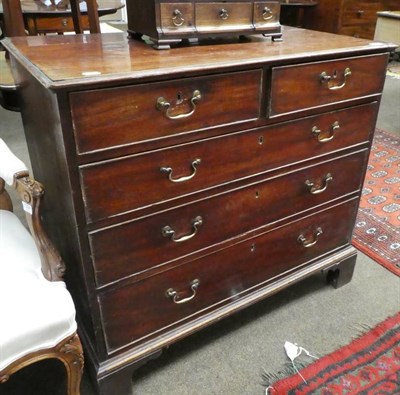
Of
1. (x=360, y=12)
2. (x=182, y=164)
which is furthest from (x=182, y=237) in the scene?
(x=360, y=12)

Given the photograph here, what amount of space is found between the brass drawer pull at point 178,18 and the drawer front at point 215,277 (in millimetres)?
612

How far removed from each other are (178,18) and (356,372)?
1.13m

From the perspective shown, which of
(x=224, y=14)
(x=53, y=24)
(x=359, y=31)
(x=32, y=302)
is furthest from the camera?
(x=359, y=31)

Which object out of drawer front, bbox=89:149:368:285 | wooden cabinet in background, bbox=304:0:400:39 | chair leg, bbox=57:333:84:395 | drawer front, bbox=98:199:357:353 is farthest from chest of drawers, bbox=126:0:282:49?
wooden cabinet in background, bbox=304:0:400:39

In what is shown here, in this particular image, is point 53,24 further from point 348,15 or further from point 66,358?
point 348,15

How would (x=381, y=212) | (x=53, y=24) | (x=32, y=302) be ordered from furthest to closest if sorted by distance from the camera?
(x=53, y=24) → (x=381, y=212) → (x=32, y=302)

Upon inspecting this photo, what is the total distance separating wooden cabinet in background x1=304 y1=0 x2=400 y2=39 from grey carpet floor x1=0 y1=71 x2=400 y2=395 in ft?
11.4

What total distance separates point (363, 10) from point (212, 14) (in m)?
4.15

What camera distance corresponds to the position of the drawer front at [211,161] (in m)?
0.87

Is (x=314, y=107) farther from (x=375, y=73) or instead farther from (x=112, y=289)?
(x=112, y=289)

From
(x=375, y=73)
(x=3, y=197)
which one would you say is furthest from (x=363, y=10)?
(x=3, y=197)

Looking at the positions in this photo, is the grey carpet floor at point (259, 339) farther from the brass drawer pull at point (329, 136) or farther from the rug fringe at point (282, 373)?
the brass drawer pull at point (329, 136)

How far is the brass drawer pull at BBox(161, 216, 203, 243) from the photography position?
3.29ft

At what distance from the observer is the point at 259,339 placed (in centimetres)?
135
